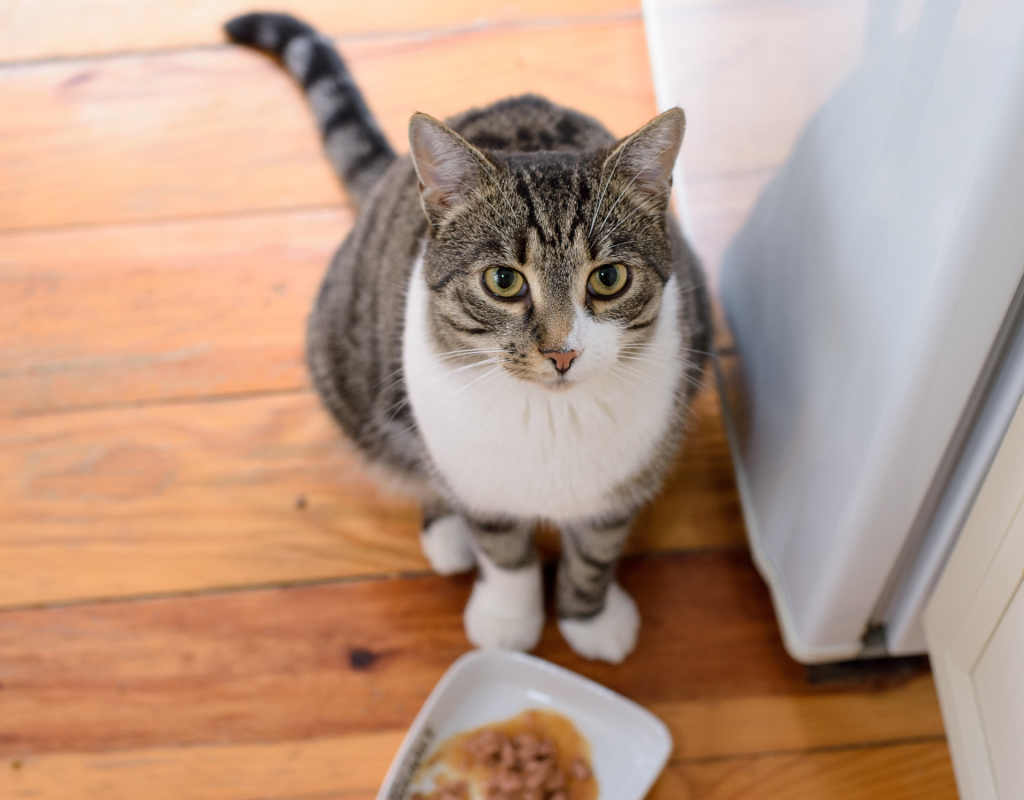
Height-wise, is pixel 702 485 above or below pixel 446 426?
below

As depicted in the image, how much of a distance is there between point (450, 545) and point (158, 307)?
79 centimetres

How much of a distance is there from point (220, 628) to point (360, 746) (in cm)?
30

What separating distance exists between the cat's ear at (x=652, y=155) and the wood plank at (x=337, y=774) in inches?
32.4

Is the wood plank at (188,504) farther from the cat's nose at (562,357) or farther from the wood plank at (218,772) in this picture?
the cat's nose at (562,357)

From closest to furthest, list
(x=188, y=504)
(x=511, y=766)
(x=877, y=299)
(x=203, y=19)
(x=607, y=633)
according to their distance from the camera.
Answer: (x=877, y=299) < (x=511, y=766) < (x=607, y=633) < (x=188, y=504) < (x=203, y=19)

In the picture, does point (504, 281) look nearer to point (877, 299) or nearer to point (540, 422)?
point (540, 422)

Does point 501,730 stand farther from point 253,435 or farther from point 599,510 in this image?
point 253,435

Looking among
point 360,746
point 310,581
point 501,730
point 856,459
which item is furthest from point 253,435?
point 856,459

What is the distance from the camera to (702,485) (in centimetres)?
147

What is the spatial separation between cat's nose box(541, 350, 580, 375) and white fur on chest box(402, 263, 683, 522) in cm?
6

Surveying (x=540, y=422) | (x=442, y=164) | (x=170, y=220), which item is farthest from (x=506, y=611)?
(x=170, y=220)

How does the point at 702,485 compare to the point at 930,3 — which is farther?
the point at 702,485

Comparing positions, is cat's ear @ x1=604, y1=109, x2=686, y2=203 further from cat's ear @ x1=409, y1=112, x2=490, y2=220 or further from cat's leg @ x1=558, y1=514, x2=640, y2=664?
cat's leg @ x1=558, y1=514, x2=640, y2=664

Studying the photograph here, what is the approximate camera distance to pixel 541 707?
1.24 m
